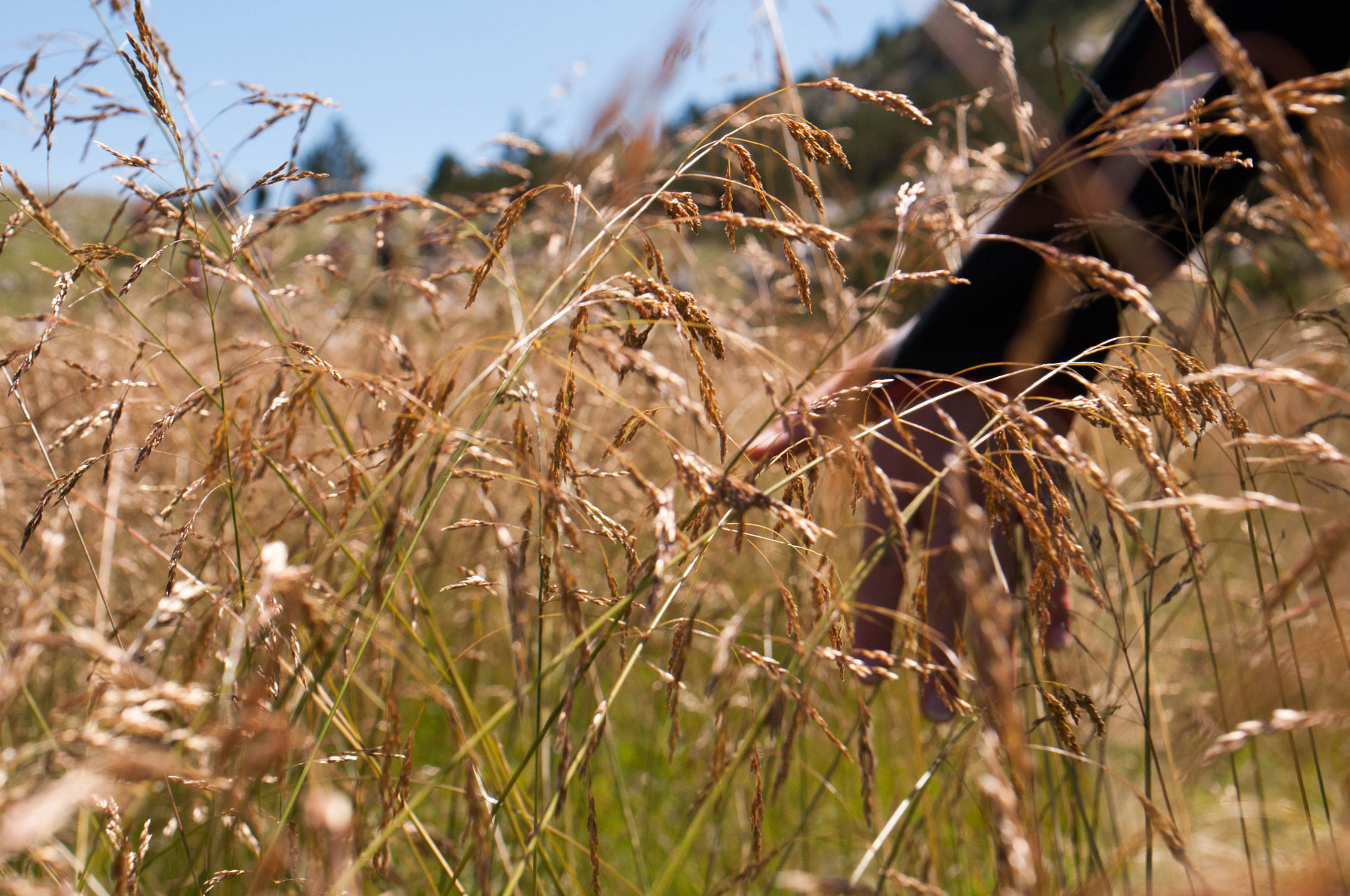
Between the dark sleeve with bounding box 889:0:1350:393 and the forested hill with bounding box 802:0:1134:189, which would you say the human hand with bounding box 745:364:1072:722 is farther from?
the forested hill with bounding box 802:0:1134:189

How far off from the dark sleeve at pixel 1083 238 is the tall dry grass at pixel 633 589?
7 cm

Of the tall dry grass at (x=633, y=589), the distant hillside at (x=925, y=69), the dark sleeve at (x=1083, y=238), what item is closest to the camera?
the tall dry grass at (x=633, y=589)

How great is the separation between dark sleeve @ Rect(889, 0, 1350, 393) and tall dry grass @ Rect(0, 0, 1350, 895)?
0.07m

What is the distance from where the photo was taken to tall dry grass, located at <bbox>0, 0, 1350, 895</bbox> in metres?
0.47

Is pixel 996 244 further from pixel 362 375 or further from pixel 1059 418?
Result: pixel 362 375

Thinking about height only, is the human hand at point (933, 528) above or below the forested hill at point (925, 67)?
below

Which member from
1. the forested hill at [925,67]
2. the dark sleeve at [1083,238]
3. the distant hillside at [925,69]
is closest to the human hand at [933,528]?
the dark sleeve at [1083,238]

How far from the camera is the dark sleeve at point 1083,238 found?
0.95 metres

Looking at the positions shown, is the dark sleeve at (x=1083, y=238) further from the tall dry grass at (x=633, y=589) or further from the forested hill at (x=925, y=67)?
the forested hill at (x=925, y=67)

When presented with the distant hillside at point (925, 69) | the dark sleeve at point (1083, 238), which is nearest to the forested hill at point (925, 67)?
the distant hillside at point (925, 69)

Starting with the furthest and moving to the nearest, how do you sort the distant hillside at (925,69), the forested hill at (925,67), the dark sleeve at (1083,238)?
the forested hill at (925,67)
the distant hillside at (925,69)
the dark sleeve at (1083,238)

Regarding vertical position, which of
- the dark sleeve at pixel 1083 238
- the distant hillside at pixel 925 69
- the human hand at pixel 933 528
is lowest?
the human hand at pixel 933 528

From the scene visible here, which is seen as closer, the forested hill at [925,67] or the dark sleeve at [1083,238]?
the dark sleeve at [1083,238]

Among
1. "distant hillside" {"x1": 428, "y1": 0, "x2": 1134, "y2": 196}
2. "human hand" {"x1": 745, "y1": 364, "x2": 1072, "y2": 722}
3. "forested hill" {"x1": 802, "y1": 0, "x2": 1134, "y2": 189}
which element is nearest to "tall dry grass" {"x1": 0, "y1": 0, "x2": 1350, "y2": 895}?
"human hand" {"x1": 745, "y1": 364, "x2": 1072, "y2": 722}
